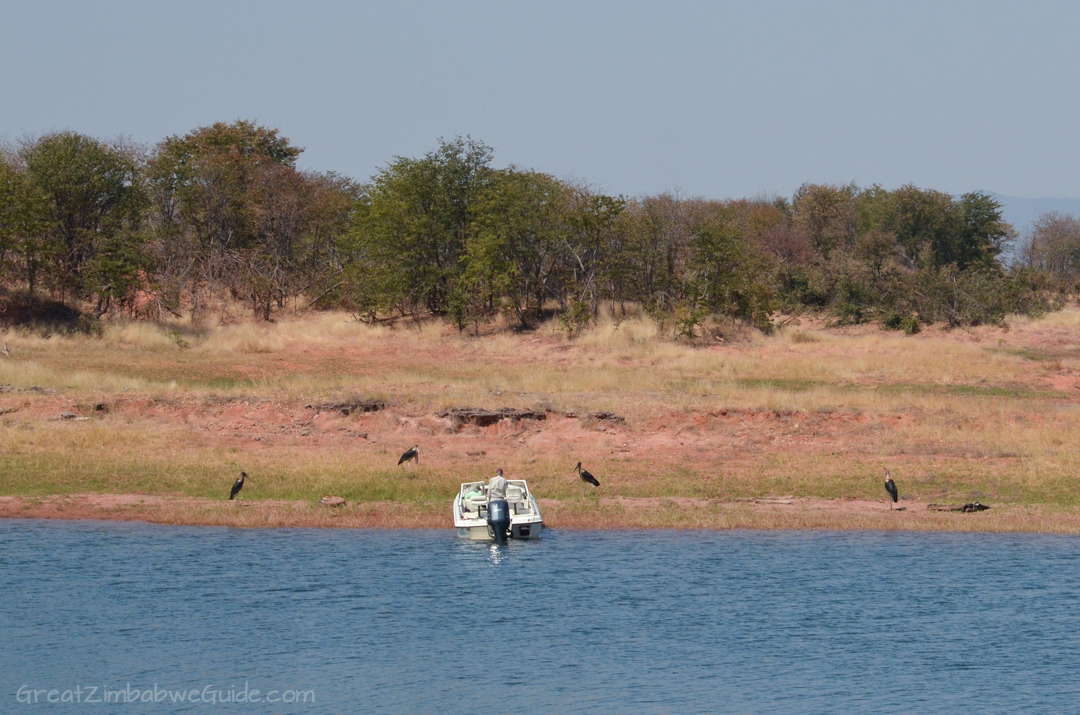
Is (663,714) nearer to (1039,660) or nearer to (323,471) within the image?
(1039,660)

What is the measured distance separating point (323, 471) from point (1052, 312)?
47.1 m

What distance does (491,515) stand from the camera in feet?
73.8

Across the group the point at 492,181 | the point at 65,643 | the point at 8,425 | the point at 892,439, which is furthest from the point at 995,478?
the point at 492,181

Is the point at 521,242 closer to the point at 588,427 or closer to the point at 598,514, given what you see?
the point at 588,427

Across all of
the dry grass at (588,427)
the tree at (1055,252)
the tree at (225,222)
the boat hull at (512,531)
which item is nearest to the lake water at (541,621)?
the boat hull at (512,531)

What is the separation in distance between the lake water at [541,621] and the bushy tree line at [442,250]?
99.0ft

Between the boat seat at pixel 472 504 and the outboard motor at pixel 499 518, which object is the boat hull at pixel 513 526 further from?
the boat seat at pixel 472 504

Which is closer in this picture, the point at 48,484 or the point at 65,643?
the point at 65,643

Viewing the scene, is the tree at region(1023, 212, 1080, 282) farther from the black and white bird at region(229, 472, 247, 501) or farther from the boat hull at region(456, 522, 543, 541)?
the black and white bird at region(229, 472, 247, 501)

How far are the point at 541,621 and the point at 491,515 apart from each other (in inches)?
168

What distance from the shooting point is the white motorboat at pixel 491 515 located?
2275 centimetres

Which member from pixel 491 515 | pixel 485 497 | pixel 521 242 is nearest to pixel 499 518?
pixel 491 515

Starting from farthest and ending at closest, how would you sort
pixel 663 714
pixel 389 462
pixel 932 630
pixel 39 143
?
1. pixel 39 143
2. pixel 389 462
3. pixel 932 630
4. pixel 663 714

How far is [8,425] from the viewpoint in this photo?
3148 centimetres
